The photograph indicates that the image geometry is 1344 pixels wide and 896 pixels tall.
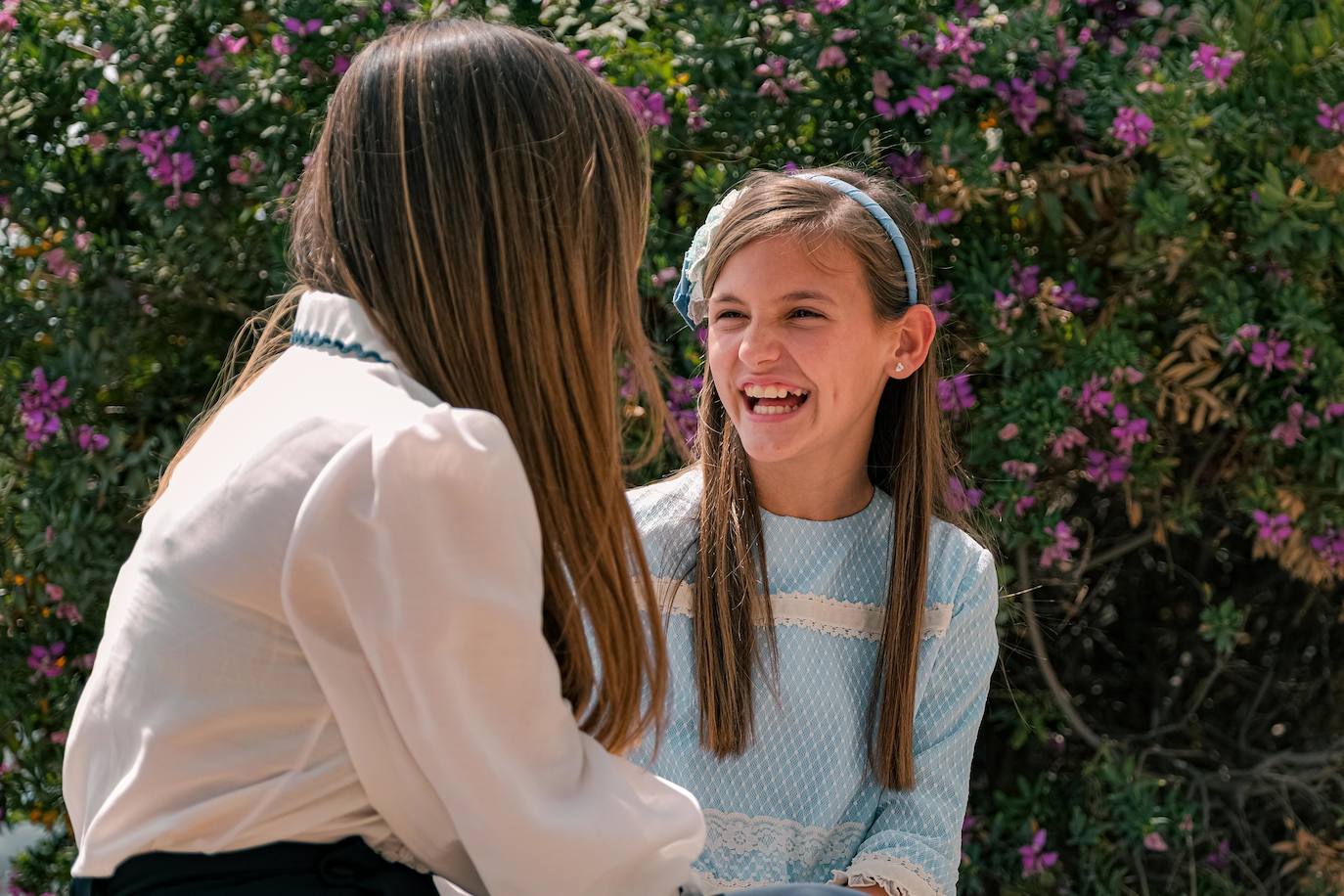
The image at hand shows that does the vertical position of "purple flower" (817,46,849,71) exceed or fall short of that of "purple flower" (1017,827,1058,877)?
it exceeds it

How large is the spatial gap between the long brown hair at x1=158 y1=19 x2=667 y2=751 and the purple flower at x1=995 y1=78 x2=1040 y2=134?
1.54 m

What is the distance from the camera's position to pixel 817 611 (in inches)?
89.4

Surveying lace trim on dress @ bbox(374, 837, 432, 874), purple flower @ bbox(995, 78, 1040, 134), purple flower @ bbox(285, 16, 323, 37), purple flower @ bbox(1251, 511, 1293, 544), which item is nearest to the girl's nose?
purple flower @ bbox(995, 78, 1040, 134)

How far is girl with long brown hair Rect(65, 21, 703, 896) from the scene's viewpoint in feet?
4.09

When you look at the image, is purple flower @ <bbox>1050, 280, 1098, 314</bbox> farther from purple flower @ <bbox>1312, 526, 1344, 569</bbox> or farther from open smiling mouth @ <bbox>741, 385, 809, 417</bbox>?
open smiling mouth @ <bbox>741, 385, 809, 417</bbox>

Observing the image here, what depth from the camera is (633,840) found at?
4.50 feet

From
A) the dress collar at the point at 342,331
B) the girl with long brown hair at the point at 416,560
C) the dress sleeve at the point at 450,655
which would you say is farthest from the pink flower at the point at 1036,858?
the dress collar at the point at 342,331

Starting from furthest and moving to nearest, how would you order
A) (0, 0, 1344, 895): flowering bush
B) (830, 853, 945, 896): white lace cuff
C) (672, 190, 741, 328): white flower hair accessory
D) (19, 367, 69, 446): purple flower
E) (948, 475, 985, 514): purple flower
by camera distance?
(19, 367, 69, 446): purple flower → (0, 0, 1344, 895): flowering bush → (948, 475, 985, 514): purple flower → (672, 190, 741, 328): white flower hair accessory → (830, 853, 945, 896): white lace cuff

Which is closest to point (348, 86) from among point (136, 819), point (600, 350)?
point (600, 350)

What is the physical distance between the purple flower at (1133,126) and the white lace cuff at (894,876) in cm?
145

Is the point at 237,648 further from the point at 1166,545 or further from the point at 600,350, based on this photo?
the point at 1166,545

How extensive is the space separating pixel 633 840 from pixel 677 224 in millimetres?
1712

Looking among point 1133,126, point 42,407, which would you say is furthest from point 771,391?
point 42,407

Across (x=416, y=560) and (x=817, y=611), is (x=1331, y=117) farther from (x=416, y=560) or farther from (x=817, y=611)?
(x=416, y=560)
